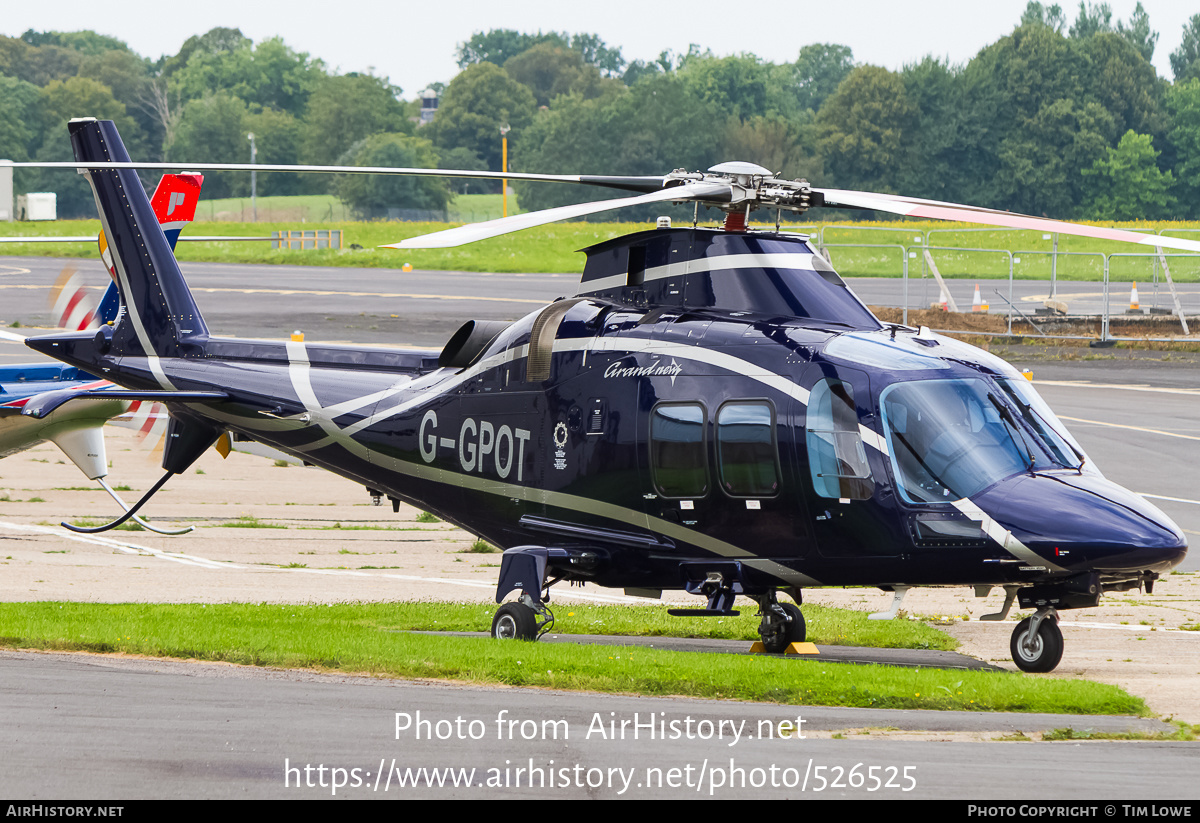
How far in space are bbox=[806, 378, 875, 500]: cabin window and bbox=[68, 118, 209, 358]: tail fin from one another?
8.28 m

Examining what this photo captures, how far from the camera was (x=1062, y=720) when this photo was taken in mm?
9961

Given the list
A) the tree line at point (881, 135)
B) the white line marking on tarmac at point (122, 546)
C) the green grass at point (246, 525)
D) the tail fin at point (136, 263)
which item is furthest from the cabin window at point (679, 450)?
the tree line at point (881, 135)

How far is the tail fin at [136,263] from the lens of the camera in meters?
17.1

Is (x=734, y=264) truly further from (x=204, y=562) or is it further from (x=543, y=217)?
(x=204, y=562)

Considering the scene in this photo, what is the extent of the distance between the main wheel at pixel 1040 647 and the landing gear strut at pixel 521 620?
13.7 feet

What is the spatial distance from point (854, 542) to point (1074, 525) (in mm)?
1748

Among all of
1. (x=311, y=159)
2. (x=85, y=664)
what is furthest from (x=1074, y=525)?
(x=311, y=159)

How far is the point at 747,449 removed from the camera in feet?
39.5

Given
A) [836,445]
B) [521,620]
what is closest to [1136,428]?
[836,445]

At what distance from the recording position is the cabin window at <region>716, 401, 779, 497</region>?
1195cm

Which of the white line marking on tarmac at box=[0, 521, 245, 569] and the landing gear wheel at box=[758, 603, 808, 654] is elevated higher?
the landing gear wheel at box=[758, 603, 808, 654]

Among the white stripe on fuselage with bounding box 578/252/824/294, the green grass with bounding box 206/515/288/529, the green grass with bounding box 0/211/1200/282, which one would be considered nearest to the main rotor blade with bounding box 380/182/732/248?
the white stripe on fuselage with bounding box 578/252/824/294

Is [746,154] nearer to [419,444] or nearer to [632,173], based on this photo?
[632,173]

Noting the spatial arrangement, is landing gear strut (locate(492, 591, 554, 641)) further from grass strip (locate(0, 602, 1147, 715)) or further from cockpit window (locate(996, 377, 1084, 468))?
cockpit window (locate(996, 377, 1084, 468))
